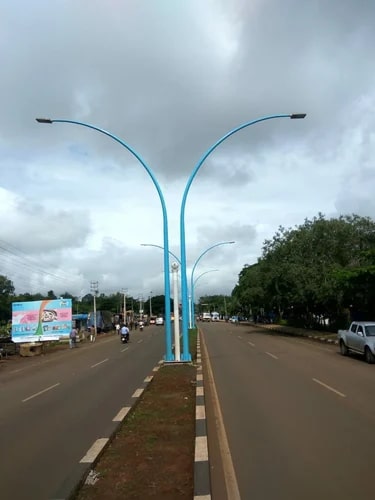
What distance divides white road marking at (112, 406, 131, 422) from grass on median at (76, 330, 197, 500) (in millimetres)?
118

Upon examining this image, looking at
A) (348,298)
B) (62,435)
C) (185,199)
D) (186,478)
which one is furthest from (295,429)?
(348,298)

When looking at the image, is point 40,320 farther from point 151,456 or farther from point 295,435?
point 151,456

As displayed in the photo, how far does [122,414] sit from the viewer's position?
9766 mm

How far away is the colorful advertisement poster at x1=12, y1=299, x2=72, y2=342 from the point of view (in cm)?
3462

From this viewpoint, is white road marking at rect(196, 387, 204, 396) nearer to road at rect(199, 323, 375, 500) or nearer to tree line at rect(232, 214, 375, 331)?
road at rect(199, 323, 375, 500)

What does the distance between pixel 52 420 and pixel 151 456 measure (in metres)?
3.78

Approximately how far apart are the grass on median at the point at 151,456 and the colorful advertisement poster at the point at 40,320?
25.1 m

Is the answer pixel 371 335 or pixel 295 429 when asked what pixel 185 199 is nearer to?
pixel 371 335

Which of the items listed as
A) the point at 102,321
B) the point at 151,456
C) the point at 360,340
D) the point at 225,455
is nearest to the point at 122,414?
the point at 151,456

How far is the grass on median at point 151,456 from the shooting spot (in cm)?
553

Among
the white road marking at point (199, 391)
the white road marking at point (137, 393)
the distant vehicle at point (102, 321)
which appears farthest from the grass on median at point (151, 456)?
the distant vehicle at point (102, 321)

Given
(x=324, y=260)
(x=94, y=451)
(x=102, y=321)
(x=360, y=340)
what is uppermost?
(x=324, y=260)

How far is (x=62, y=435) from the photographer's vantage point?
8.48 meters

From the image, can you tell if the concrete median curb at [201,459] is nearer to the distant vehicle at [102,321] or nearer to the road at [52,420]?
the road at [52,420]
